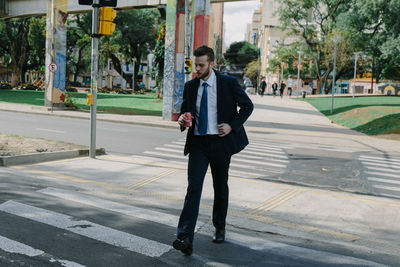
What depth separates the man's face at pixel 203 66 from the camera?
4.08 meters

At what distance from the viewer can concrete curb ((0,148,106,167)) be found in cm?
829

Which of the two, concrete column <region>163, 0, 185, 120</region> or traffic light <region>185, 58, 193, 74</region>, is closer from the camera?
traffic light <region>185, 58, 193, 74</region>

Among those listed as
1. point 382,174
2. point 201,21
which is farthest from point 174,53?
point 382,174

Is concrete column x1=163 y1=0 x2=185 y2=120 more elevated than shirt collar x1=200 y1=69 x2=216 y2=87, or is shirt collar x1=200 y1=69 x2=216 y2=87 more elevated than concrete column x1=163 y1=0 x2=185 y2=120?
concrete column x1=163 y1=0 x2=185 y2=120

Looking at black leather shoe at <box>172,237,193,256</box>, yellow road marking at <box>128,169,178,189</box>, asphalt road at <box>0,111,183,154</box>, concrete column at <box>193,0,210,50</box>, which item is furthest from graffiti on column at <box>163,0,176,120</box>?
black leather shoe at <box>172,237,193,256</box>

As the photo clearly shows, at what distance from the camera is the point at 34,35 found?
182ft

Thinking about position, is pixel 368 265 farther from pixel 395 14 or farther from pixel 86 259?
pixel 395 14

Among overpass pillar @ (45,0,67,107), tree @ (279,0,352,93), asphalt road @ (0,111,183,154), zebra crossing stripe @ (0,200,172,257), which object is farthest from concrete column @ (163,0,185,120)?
tree @ (279,0,352,93)

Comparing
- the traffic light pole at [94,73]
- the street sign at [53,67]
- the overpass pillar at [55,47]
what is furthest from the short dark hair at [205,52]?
the overpass pillar at [55,47]

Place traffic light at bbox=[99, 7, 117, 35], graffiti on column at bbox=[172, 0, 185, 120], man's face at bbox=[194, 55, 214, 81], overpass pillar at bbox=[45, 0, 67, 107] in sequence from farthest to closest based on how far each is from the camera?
overpass pillar at bbox=[45, 0, 67, 107] → graffiti on column at bbox=[172, 0, 185, 120] → traffic light at bbox=[99, 7, 117, 35] → man's face at bbox=[194, 55, 214, 81]

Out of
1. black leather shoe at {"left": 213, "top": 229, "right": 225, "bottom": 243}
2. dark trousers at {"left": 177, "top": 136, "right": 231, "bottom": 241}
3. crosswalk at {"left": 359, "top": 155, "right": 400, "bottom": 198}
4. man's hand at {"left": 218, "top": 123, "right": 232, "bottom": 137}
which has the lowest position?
crosswalk at {"left": 359, "top": 155, "right": 400, "bottom": 198}

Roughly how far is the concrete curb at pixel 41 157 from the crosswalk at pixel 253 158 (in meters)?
A: 1.78

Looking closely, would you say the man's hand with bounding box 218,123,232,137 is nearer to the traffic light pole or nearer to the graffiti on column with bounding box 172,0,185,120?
the traffic light pole

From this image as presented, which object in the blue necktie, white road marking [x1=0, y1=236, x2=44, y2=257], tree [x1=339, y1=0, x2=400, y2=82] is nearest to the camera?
white road marking [x1=0, y1=236, x2=44, y2=257]
